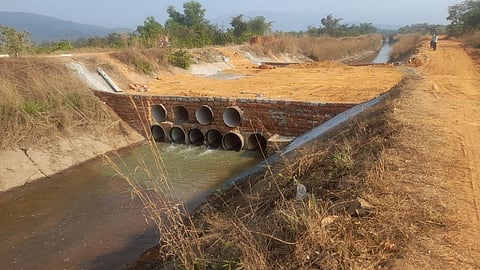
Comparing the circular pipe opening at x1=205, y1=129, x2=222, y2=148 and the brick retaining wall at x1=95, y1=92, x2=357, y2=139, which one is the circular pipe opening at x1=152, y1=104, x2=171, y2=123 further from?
the circular pipe opening at x1=205, y1=129, x2=222, y2=148

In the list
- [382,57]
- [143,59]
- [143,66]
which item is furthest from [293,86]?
[382,57]

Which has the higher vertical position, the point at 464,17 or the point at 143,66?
the point at 464,17

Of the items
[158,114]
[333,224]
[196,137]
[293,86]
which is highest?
[333,224]

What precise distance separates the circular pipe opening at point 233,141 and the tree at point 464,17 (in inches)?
1047

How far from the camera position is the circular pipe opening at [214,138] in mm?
10133

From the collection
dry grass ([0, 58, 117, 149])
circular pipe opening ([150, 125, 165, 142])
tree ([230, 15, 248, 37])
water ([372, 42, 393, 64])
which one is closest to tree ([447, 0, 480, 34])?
water ([372, 42, 393, 64])

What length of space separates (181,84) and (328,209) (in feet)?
37.2

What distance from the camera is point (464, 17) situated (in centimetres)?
3203

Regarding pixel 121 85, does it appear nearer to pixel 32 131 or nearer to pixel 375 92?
pixel 32 131

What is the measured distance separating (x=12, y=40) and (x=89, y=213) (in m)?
8.72

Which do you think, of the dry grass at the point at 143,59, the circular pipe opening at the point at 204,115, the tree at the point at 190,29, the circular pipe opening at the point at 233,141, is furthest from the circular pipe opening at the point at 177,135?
the tree at the point at 190,29

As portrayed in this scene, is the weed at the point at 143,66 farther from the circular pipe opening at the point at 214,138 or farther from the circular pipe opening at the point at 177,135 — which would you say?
the circular pipe opening at the point at 214,138

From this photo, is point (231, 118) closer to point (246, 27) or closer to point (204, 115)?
point (204, 115)

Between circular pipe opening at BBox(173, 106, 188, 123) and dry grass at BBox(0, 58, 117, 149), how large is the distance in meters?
1.76
